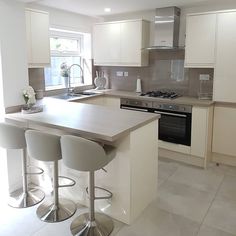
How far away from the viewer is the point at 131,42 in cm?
436

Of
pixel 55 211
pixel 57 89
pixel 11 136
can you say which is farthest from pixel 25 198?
pixel 57 89

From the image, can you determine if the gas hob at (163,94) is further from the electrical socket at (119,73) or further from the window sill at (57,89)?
the window sill at (57,89)

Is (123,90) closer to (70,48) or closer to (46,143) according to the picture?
(70,48)

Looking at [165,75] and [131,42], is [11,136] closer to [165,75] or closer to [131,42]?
[131,42]

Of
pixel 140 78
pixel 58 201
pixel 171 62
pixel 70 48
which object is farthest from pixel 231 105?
pixel 70 48

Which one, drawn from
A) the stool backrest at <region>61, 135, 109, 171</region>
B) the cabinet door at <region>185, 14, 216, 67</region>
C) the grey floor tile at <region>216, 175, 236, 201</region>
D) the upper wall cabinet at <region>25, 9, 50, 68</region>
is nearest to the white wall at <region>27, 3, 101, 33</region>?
the upper wall cabinet at <region>25, 9, 50, 68</region>

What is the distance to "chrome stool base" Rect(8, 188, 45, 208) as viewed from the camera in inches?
107

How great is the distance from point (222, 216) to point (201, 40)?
2.34m

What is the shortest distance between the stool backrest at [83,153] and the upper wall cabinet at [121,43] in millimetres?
2679

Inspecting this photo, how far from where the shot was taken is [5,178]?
114 inches

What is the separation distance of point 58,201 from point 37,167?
0.58m

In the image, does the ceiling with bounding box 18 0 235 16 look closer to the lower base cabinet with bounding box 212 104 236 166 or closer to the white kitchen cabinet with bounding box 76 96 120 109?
the white kitchen cabinet with bounding box 76 96 120 109

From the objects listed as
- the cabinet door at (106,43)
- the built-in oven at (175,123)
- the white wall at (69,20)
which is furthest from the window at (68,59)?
the built-in oven at (175,123)

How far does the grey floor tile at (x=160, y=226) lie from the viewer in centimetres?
230
